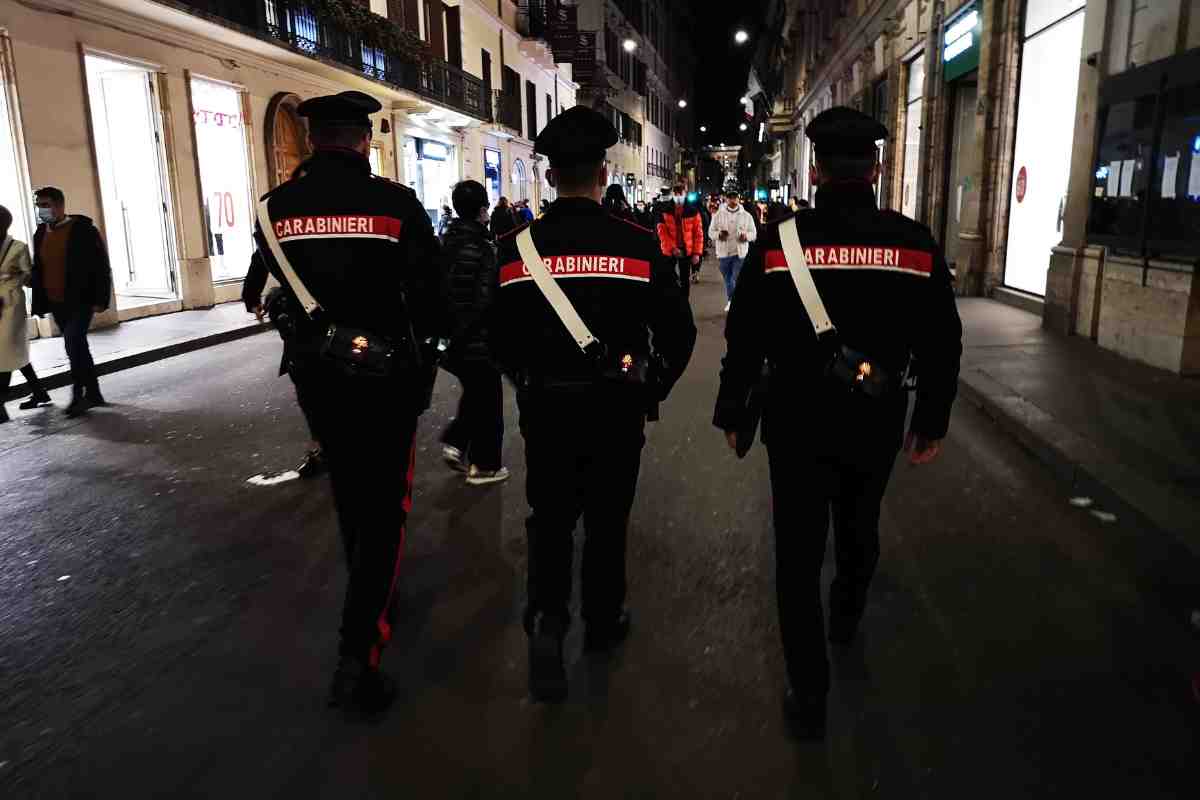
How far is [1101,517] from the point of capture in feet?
16.4

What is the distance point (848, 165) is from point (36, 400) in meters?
8.07

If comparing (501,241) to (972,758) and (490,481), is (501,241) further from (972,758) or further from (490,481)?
(490,481)

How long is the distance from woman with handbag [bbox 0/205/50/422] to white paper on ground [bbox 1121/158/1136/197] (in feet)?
33.0

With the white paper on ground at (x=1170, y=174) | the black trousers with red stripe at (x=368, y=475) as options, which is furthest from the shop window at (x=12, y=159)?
the white paper on ground at (x=1170, y=174)

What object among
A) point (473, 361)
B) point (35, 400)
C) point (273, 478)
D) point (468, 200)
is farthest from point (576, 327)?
point (35, 400)

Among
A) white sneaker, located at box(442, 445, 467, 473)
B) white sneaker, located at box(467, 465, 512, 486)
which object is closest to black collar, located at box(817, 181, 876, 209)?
white sneaker, located at box(467, 465, 512, 486)

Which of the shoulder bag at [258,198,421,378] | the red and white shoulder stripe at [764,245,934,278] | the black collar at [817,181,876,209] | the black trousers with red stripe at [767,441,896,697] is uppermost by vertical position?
the black collar at [817,181,876,209]

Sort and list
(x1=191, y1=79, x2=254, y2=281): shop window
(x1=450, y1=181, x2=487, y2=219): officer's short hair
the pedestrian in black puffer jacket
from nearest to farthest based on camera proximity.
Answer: the pedestrian in black puffer jacket < (x1=450, y1=181, x2=487, y2=219): officer's short hair < (x1=191, y1=79, x2=254, y2=281): shop window

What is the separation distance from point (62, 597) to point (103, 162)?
12.9 meters

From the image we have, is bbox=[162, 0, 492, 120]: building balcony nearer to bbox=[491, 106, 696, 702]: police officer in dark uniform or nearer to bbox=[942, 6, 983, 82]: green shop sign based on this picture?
bbox=[942, 6, 983, 82]: green shop sign

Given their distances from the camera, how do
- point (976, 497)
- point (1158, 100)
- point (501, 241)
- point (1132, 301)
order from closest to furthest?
1. point (501, 241)
2. point (976, 497)
3. point (1158, 100)
4. point (1132, 301)

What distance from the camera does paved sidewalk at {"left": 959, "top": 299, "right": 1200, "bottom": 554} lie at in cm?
498

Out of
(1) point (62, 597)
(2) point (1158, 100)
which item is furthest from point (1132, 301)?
(1) point (62, 597)

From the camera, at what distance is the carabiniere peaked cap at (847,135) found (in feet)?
9.29
